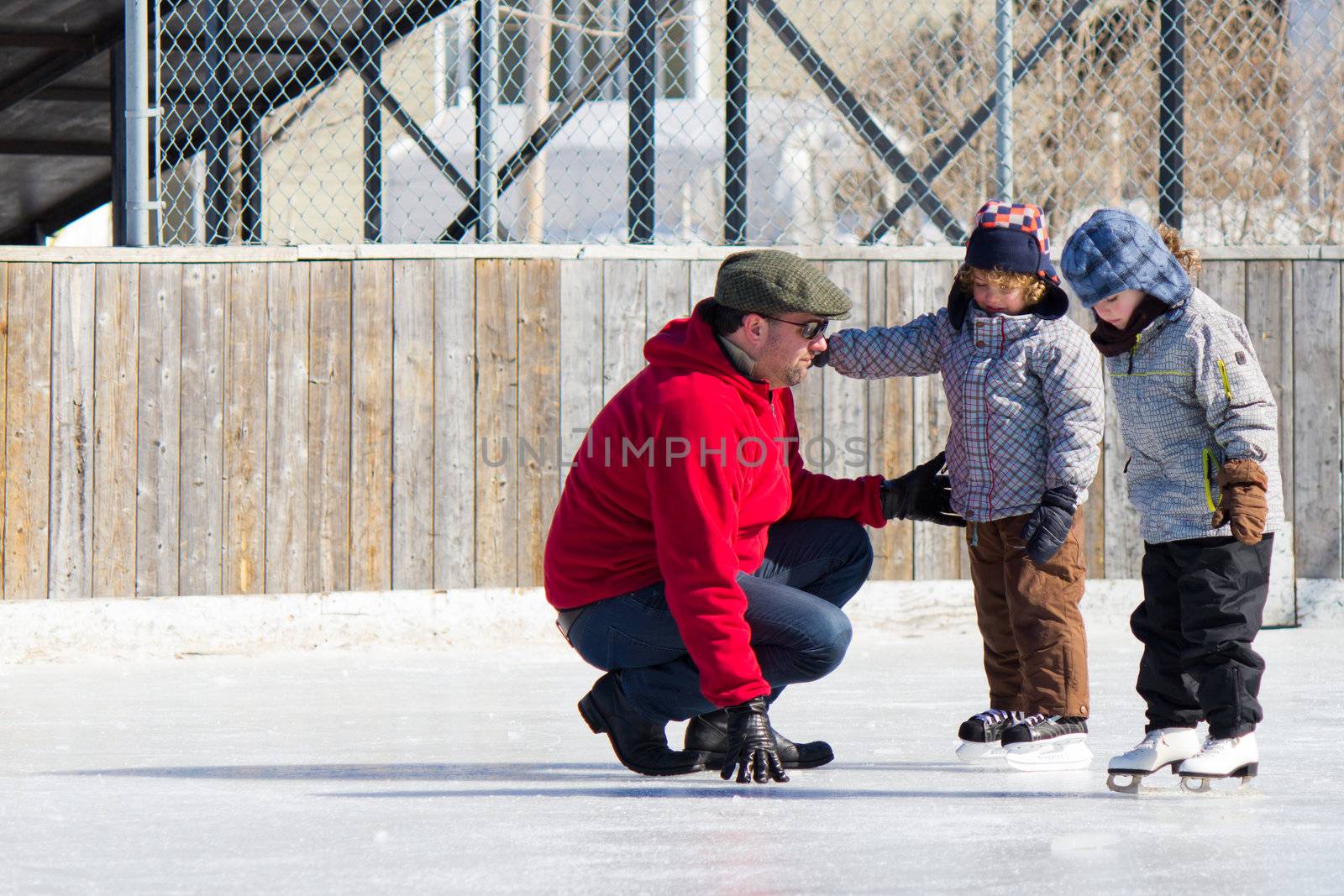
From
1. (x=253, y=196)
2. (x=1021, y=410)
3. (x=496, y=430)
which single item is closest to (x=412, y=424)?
(x=496, y=430)

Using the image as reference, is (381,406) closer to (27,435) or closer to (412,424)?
(412,424)

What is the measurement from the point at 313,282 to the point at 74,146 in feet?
18.1

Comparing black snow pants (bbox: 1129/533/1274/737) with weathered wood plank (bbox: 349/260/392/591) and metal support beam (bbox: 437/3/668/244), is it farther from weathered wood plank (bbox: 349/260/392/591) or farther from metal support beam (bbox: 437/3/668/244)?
metal support beam (bbox: 437/3/668/244)

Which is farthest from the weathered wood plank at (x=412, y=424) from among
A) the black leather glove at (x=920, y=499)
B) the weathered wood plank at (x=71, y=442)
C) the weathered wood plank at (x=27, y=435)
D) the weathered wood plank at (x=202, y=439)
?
the black leather glove at (x=920, y=499)

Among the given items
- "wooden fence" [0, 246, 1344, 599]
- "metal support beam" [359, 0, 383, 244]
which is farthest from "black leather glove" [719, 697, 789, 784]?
"metal support beam" [359, 0, 383, 244]

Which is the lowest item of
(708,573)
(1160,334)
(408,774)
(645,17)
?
(408,774)

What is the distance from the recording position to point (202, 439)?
584 cm

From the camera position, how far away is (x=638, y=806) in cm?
330

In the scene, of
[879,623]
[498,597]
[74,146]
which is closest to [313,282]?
[498,597]

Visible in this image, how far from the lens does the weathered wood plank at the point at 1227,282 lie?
248 inches

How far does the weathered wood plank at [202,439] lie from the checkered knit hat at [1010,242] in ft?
10.1

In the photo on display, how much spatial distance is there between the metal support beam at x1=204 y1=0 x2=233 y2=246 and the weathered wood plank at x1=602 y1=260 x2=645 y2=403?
145 cm

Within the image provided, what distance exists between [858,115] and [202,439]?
2.72 meters

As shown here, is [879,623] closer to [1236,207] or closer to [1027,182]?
[1236,207]
